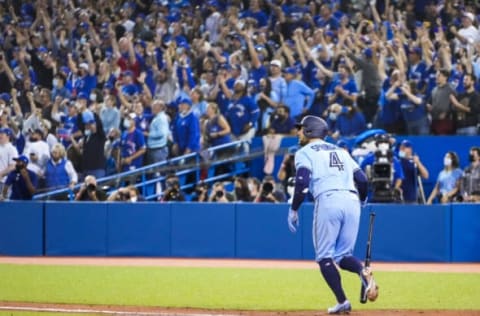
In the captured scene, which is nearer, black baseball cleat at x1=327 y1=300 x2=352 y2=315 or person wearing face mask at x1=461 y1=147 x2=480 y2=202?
black baseball cleat at x1=327 y1=300 x2=352 y2=315

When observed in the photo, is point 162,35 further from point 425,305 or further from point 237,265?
point 425,305

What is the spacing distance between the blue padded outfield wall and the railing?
116cm

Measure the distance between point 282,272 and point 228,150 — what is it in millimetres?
5166

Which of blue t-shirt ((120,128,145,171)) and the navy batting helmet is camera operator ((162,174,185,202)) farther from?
the navy batting helmet

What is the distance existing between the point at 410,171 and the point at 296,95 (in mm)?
2812

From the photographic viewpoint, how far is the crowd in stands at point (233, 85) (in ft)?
62.5

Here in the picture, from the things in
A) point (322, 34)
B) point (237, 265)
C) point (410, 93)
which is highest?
point (322, 34)

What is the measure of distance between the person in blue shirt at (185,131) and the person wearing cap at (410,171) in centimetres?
396

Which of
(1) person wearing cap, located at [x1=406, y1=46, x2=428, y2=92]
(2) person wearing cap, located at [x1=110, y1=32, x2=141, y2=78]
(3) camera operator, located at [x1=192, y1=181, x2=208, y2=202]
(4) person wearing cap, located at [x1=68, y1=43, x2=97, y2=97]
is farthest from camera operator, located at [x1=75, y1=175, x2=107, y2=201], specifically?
(1) person wearing cap, located at [x1=406, y1=46, x2=428, y2=92]

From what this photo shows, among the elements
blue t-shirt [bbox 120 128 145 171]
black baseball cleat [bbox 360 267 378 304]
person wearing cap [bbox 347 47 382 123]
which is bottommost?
black baseball cleat [bbox 360 267 378 304]

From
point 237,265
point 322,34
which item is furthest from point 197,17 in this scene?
point 237,265

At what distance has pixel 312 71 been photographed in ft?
65.5

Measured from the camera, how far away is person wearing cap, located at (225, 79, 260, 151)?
64.3 feet

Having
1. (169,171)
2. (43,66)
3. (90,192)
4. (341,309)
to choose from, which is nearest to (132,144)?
(169,171)
